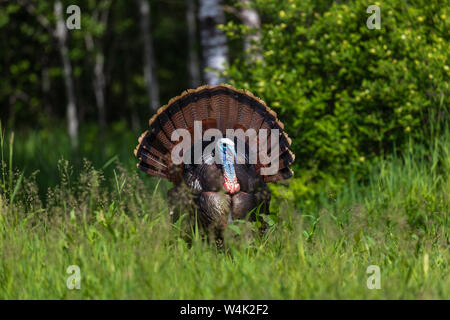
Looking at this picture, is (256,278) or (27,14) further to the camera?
(27,14)

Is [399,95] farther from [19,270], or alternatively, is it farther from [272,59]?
[19,270]

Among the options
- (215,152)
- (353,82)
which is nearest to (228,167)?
(215,152)

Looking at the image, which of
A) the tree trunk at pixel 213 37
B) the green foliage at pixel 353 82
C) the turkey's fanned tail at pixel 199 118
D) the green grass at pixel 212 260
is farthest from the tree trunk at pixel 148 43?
the green grass at pixel 212 260

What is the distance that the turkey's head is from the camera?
4.23 m

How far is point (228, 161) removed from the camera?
172 inches

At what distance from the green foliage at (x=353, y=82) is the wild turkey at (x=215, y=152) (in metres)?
2.03

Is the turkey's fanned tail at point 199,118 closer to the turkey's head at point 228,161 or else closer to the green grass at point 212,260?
the turkey's head at point 228,161

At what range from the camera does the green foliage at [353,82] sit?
6.45 m

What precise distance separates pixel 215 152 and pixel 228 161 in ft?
0.45

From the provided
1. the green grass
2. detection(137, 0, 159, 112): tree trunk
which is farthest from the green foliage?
detection(137, 0, 159, 112): tree trunk

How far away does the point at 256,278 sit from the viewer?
12.0 feet

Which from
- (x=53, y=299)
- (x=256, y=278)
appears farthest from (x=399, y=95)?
(x=53, y=299)

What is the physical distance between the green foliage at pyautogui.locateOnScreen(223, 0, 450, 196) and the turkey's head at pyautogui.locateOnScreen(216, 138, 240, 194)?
7.45 feet
